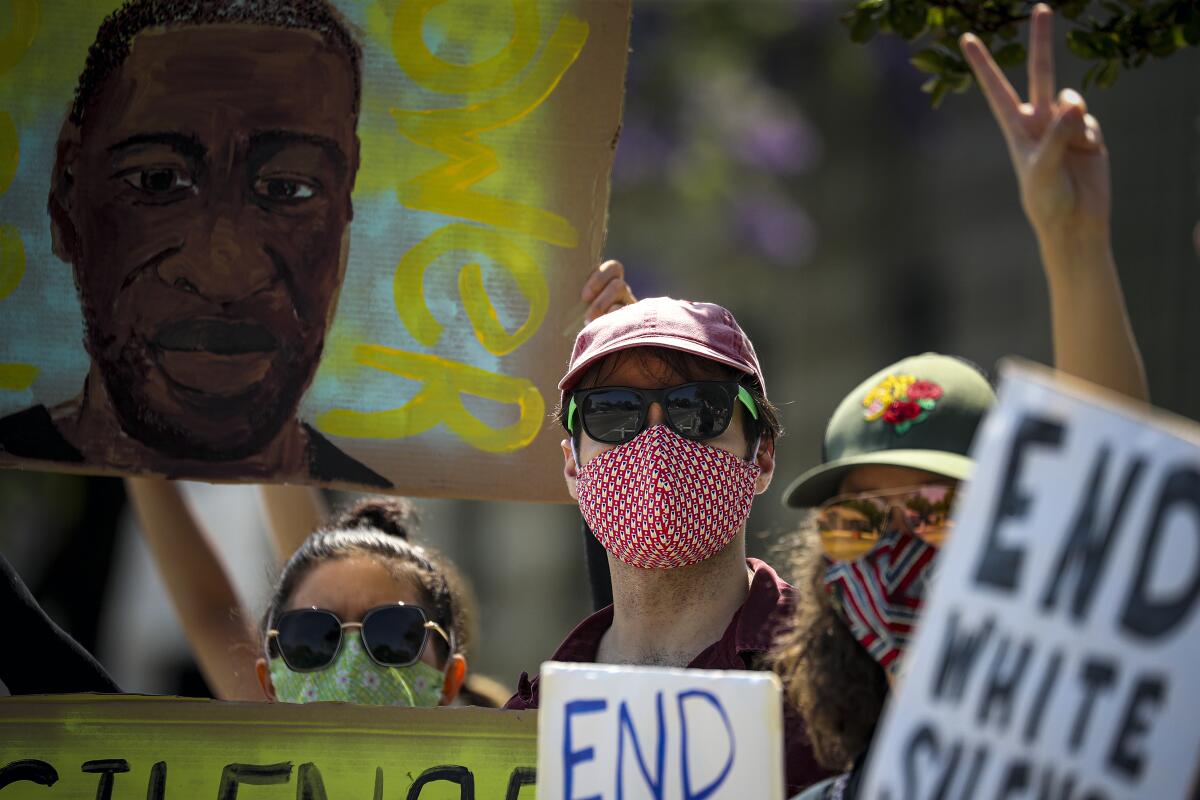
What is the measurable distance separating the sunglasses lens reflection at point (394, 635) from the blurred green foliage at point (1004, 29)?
1.61m

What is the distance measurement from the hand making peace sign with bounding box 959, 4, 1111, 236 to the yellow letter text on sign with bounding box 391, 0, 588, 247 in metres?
1.49

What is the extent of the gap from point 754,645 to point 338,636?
38.8 inches

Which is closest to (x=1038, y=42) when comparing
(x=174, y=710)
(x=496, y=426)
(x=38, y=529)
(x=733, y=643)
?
(x=733, y=643)

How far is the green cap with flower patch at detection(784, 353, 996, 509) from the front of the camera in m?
3.03

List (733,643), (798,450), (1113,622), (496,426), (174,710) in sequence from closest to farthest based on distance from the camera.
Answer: (1113,622), (733,643), (174,710), (496,426), (798,450)

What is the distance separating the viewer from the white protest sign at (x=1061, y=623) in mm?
1982

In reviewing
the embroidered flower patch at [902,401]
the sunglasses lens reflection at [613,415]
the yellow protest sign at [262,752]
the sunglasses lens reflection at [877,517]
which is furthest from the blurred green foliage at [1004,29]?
the yellow protest sign at [262,752]

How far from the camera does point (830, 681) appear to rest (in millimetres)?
2623

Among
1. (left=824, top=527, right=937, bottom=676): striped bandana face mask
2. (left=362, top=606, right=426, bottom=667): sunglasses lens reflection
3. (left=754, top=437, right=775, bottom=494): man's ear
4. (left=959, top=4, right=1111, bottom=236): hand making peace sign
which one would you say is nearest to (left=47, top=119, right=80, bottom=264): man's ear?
(left=362, top=606, right=426, bottom=667): sunglasses lens reflection

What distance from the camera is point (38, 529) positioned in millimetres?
7957

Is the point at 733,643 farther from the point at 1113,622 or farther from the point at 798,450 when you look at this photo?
the point at 798,450

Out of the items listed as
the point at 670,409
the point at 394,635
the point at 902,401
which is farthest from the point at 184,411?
the point at 902,401

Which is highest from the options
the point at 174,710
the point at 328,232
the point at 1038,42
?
the point at 1038,42

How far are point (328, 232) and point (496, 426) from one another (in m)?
0.59
